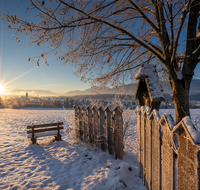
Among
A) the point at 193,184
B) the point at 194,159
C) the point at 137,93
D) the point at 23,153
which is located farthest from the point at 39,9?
the point at 23,153

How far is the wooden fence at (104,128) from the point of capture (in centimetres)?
359

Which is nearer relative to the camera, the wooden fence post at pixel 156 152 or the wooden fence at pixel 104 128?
the wooden fence post at pixel 156 152

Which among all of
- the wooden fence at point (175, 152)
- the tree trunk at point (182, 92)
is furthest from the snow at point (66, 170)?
the tree trunk at point (182, 92)

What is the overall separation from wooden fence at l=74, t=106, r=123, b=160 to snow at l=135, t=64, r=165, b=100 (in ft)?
3.79

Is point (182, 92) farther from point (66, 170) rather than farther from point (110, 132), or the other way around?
point (66, 170)

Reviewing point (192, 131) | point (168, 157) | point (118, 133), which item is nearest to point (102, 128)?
point (118, 133)

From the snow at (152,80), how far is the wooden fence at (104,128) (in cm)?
115

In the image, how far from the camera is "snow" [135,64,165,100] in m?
2.74

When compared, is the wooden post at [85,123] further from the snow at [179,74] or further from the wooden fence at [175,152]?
the snow at [179,74]

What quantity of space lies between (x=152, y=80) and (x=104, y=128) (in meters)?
2.41

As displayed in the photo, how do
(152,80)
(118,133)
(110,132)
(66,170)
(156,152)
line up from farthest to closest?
(110,132) → (118,133) → (66,170) → (152,80) → (156,152)

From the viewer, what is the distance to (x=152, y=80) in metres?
2.95

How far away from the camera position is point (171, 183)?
1.37 meters

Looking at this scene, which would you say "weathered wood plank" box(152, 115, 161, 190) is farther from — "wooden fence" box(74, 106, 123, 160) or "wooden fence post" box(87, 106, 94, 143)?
"wooden fence post" box(87, 106, 94, 143)
